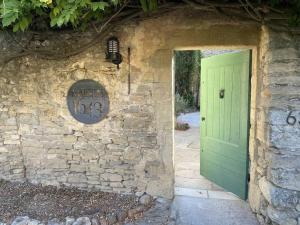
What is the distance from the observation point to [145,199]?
3.88m

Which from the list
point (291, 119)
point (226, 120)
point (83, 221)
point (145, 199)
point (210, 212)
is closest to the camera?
point (291, 119)

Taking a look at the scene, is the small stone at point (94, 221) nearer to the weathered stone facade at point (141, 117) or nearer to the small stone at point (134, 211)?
A: the small stone at point (134, 211)

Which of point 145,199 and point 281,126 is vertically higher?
point 281,126

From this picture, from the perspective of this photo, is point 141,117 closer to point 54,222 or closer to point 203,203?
point 203,203

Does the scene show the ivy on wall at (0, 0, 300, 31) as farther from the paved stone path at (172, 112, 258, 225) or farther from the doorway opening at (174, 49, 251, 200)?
the paved stone path at (172, 112, 258, 225)

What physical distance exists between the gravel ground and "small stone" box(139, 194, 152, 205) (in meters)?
0.07

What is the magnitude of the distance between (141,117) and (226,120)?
1274 mm

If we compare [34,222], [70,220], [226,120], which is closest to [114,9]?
[226,120]

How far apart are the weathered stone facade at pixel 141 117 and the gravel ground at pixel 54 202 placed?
13 cm

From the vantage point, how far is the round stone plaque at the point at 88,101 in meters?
3.89

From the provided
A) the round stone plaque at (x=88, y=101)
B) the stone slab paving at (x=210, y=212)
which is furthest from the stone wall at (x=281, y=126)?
the round stone plaque at (x=88, y=101)

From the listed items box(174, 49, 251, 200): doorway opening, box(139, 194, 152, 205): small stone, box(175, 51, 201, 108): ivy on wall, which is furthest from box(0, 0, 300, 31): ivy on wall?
box(175, 51, 201, 108): ivy on wall

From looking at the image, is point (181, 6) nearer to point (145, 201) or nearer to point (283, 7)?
point (283, 7)

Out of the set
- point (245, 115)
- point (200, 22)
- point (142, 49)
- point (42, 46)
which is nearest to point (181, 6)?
point (200, 22)
